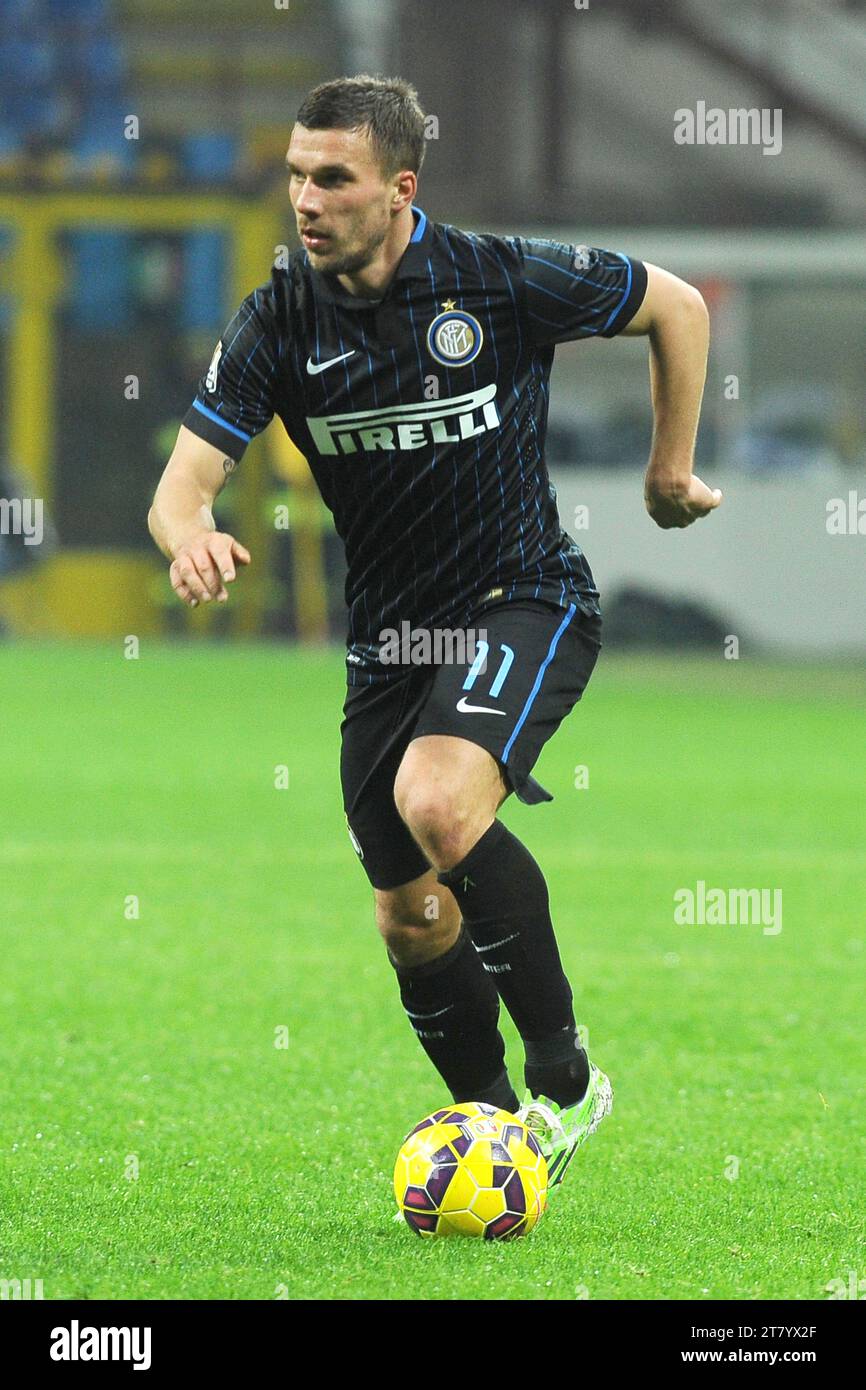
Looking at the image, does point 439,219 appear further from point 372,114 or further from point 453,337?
point 372,114

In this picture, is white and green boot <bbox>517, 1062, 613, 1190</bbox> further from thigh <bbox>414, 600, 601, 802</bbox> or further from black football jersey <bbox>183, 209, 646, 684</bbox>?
black football jersey <bbox>183, 209, 646, 684</bbox>

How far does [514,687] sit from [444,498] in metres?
0.42

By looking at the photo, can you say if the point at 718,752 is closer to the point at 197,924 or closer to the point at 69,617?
the point at 197,924

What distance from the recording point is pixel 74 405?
25.2 m

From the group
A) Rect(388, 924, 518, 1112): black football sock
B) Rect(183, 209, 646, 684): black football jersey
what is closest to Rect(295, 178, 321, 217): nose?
Rect(183, 209, 646, 684): black football jersey

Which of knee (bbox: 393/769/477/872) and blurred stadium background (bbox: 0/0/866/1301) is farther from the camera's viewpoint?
blurred stadium background (bbox: 0/0/866/1301)

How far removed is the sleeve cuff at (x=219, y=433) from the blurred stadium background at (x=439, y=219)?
1908 centimetres

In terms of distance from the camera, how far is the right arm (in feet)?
12.5

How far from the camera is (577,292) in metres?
4.34

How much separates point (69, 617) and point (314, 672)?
19.7ft

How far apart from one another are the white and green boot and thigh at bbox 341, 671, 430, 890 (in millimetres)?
544

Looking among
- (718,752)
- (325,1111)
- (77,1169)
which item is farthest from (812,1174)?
(718,752)

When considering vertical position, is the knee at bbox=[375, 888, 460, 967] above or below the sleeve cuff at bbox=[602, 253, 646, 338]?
below

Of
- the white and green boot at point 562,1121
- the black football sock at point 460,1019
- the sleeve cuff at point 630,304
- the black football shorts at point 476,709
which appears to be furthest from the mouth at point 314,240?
the white and green boot at point 562,1121
